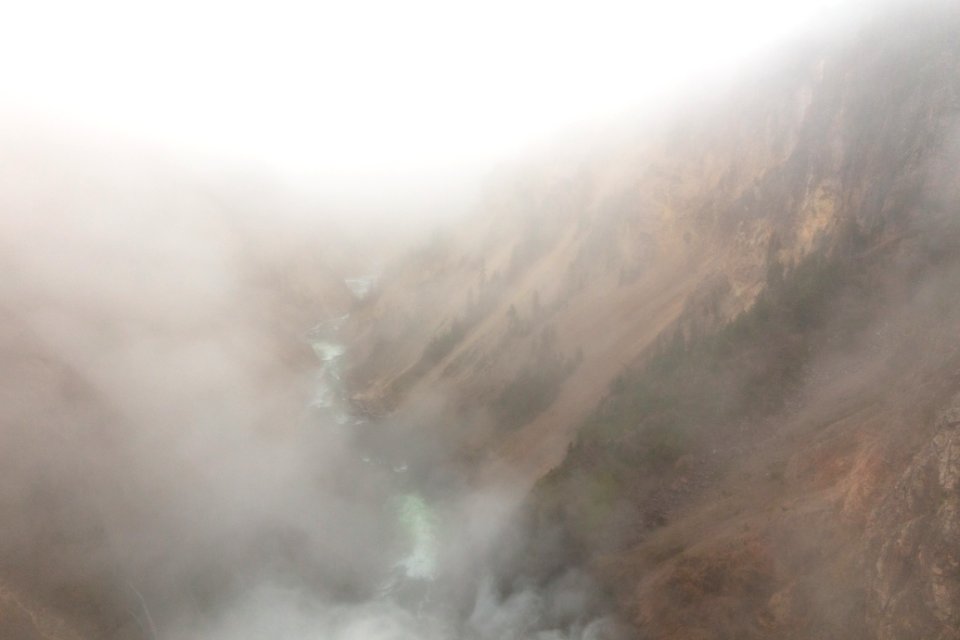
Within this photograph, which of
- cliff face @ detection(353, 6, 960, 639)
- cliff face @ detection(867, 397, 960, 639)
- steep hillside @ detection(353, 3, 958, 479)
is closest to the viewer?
cliff face @ detection(867, 397, 960, 639)

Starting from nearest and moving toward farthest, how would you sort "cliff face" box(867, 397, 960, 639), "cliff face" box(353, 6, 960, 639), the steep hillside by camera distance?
1. "cliff face" box(867, 397, 960, 639)
2. "cliff face" box(353, 6, 960, 639)
3. the steep hillside

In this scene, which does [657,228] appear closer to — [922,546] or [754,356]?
[754,356]

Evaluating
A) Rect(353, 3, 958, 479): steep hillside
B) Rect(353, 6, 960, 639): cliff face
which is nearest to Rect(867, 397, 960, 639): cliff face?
Rect(353, 6, 960, 639): cliff face

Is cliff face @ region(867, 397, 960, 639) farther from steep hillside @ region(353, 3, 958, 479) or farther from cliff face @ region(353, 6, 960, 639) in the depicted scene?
steep hillside @ region(353, 3, 958, 479)

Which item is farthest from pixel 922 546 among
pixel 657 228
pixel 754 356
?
pixel 657 228

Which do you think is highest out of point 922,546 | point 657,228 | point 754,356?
point 657,228

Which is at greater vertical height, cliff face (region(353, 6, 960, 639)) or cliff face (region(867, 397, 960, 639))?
cliff face (region(353, 6, 960, 639))

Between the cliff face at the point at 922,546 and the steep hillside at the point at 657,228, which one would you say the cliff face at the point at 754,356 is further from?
the steep hillside at the point at 657,228

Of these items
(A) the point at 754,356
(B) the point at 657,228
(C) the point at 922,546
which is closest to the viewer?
(C) the point at 922,546
